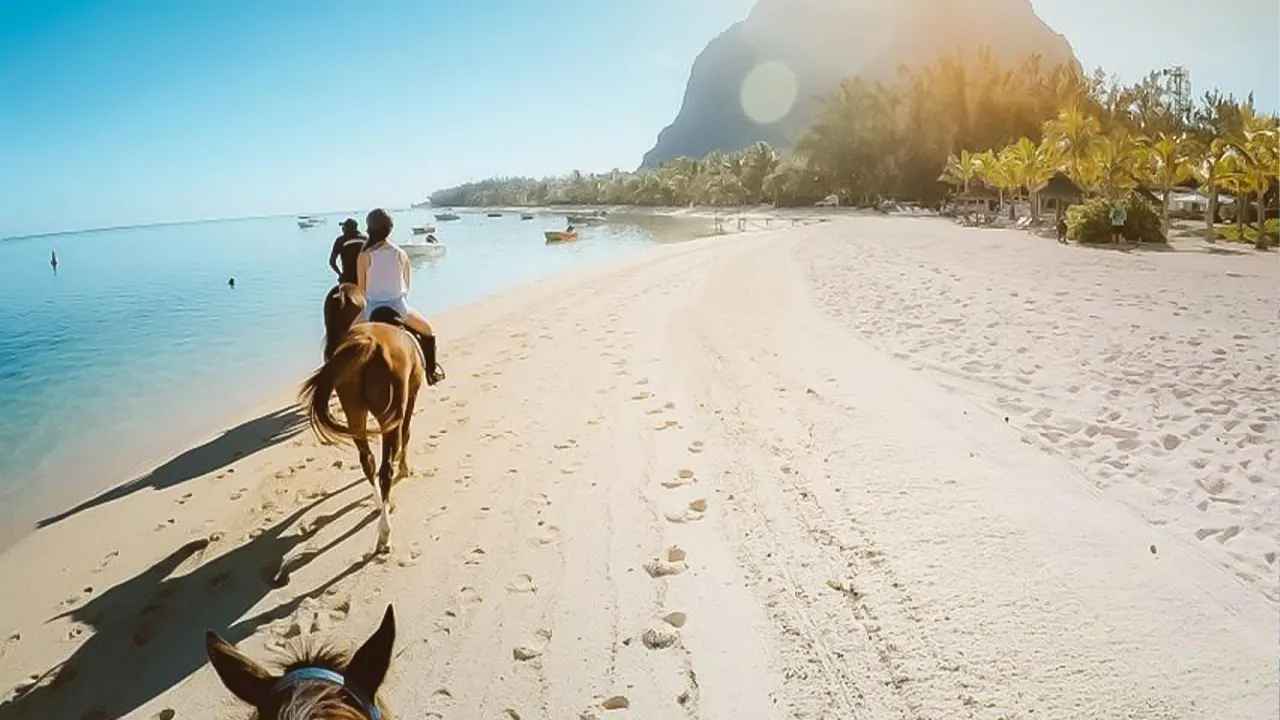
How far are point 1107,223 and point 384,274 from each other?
27147 millimetres

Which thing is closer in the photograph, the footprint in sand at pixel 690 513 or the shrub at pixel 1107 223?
the footprint in sand at pixel 690 513

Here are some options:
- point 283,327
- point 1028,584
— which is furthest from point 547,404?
point 283,327

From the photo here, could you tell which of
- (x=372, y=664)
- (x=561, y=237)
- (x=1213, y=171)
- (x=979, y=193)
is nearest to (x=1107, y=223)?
(x=1213, y=171)

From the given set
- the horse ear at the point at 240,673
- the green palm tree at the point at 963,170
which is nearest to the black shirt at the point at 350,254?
the horse ear at the point at 240,673

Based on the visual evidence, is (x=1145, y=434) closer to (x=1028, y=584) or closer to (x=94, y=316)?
(x=1028, y=584)

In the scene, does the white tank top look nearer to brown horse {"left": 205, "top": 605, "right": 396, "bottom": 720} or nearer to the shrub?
brown horse {"left": 205, "top": 605, "right": 396, "bottom": 720}

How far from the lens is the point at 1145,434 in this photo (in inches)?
217

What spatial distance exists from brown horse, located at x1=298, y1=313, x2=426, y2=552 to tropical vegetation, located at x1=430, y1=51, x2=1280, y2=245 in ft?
90.6

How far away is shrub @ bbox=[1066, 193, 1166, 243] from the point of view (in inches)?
961

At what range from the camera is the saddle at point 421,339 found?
6.68 m

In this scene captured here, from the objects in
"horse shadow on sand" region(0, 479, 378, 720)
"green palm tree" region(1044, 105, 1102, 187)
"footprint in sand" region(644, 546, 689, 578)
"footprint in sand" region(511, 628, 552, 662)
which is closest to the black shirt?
"horse shadow on sand" region(0, 479, 378, 720)

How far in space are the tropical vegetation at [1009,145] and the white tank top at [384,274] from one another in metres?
26.8

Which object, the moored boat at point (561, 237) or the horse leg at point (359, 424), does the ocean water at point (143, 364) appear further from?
the moored boat at point (561, 237)

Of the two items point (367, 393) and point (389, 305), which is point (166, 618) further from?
point (389, 305)
